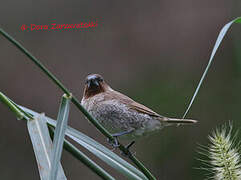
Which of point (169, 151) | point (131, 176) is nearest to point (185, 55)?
point (169, 151)

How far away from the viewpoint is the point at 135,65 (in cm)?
561

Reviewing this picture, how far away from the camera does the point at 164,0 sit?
5.55m

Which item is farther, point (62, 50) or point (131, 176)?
point (62, 50)

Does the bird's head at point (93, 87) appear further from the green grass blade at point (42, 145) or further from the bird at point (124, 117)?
the green grass blade at point (42, 145)

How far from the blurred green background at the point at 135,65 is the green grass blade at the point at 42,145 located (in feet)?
13.5

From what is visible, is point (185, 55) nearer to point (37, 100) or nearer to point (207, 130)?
point (207, 130)

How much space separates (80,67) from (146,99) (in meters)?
0.87

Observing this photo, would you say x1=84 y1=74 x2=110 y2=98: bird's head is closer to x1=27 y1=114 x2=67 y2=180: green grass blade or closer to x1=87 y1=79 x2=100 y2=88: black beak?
x1=87 y1=79 x2=100 y2=88: black beak

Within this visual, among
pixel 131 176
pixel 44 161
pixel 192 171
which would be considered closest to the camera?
pixel 44 161

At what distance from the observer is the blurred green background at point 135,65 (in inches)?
215

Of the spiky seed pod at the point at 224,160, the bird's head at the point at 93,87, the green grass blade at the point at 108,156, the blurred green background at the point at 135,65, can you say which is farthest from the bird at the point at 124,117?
the blurred green background at the point at 135,65

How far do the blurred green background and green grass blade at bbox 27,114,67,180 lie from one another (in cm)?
412

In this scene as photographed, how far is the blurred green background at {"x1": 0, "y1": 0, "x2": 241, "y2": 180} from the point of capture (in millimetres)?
5473

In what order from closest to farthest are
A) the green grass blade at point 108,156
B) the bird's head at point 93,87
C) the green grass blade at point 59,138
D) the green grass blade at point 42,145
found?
the green grass blade at point 59,138
the green grass blade at point 42,145
the green grass blade at point 108,156
the bird's head at point 93,87
